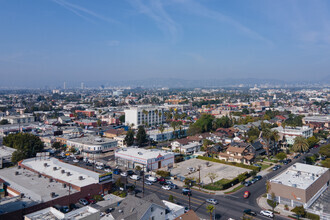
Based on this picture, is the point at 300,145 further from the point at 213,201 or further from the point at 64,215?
the point at 64,215

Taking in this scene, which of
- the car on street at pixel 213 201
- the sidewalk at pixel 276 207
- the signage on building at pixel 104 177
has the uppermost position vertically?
the signage on building at pixel 104 177

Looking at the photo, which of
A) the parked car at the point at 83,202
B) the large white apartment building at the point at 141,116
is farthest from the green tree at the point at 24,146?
the large white apartment building at the point at 141,116

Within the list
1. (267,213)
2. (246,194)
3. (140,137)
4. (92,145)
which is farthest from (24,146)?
(267,213)

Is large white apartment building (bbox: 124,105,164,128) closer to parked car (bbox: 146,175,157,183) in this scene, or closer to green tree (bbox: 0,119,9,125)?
green tree (bbox: 0,119,9,125)

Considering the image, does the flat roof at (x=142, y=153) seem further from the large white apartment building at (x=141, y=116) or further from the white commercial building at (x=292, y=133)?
the large white apartment building at (x=141, y=116)

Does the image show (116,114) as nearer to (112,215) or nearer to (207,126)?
(207,126)

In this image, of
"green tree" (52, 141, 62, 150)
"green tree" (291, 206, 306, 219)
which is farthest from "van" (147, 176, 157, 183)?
"green tree" (52, 141, 62, 150)
